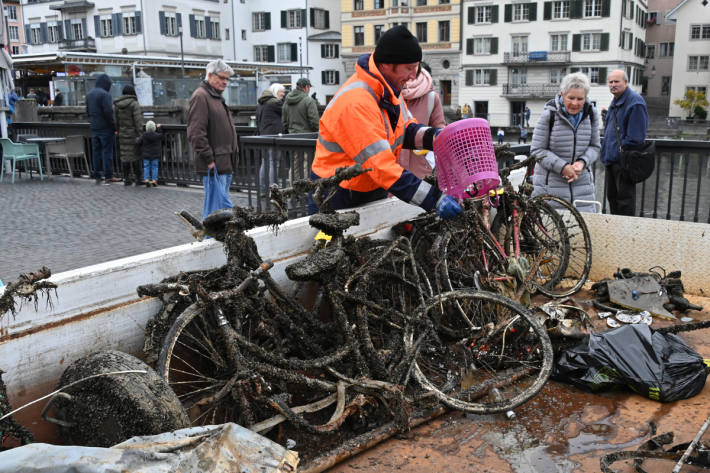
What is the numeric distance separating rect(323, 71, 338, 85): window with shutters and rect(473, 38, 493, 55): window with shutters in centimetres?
1866

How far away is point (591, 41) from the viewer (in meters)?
65.7

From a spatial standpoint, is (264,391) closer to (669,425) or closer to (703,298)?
(669,425)

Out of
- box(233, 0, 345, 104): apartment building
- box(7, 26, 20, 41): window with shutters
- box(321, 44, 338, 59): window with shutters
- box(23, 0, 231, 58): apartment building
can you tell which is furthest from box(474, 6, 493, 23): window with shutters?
box(7, 26, 20, 41): window with shutters

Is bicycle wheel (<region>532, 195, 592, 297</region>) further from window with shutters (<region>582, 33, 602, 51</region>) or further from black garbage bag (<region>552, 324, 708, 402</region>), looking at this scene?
window with shutters (<region>582, 33, 602, 51</region>)

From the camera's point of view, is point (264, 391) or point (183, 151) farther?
point (183, 151)

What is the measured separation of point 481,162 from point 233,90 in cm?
2706

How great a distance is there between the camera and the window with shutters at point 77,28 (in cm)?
7312

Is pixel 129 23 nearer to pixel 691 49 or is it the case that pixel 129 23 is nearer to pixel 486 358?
pixel 691 49

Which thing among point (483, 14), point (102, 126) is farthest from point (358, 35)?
point (102, 126)

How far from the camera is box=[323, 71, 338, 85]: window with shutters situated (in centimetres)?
8228

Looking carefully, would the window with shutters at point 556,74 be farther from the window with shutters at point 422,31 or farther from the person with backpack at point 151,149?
the person with backpack at point 151,149

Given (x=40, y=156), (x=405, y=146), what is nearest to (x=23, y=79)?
(x=40, y=156)

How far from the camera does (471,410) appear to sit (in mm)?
4070

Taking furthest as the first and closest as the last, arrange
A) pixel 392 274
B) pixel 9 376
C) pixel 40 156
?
pixel 40 156 → pixel 392 274 → pixel 9 376
